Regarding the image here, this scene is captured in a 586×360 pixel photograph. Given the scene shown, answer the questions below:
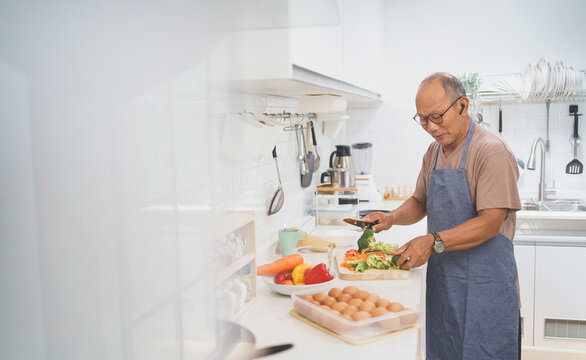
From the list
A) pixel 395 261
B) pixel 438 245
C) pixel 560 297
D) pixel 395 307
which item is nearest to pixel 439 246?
pixel 438 245

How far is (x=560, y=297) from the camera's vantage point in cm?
272

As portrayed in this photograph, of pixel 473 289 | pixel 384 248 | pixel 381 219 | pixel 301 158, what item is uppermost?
pixel 301 158

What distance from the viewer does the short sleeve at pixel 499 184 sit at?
159 centimetres

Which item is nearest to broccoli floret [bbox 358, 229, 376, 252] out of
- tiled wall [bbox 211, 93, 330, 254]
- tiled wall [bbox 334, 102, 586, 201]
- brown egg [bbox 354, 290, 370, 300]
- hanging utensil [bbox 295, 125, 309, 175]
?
tiled wall [bbox 211, 93, 330, 254]

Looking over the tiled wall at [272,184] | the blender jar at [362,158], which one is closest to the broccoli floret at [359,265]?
the tiled wall at [272,184]

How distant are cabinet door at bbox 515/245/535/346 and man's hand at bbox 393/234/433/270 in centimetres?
139

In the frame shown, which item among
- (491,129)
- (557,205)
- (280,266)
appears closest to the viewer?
(280,266)

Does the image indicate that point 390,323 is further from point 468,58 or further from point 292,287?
point 468,58

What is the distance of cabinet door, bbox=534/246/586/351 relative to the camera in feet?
8.86

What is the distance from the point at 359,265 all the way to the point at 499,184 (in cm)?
56

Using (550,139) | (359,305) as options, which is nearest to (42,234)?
(359,305)

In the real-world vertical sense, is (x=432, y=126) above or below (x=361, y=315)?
above

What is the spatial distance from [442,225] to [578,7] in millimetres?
2384

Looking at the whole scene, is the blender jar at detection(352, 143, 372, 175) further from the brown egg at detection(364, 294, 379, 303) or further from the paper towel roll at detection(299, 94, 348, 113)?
the brown egg at detection(364, 294, 379, 303)
